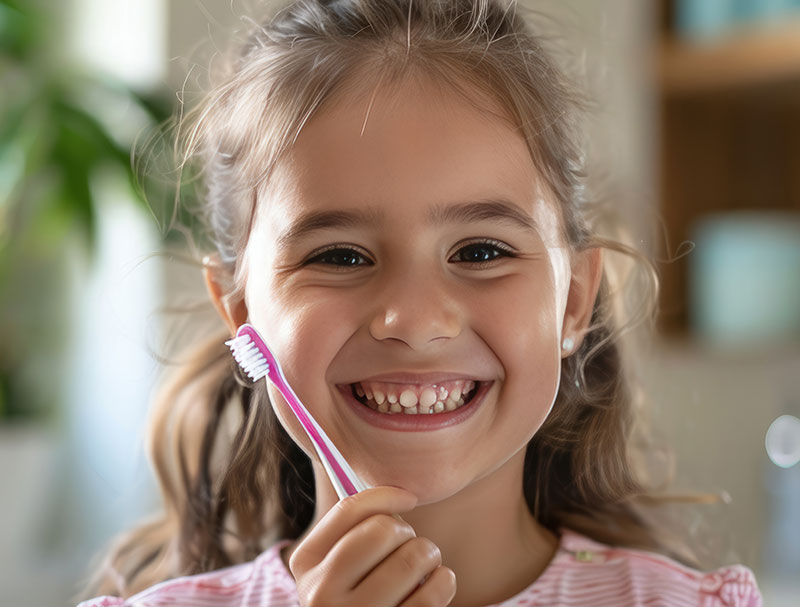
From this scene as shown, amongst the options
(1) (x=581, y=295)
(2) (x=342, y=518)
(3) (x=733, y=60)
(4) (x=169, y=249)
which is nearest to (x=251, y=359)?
(2) (x=342, y=518)

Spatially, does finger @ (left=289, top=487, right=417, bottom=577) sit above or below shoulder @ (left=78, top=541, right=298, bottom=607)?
above

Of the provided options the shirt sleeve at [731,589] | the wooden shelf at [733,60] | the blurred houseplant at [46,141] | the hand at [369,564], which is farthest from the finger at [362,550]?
the wooden shelf at [733,60]

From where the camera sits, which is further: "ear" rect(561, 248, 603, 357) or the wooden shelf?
the wooden shelf

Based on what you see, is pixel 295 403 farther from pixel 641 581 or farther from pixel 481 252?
pixel 641 581

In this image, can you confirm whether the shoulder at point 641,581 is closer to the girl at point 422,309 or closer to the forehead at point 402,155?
the girl at point 422,309

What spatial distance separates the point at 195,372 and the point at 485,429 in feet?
0.99

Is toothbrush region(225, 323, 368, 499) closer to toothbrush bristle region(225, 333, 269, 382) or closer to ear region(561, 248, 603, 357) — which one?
toothbrush bristle region(225, 333, 269, 382)

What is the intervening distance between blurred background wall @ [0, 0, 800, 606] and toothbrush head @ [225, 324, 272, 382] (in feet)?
2.32

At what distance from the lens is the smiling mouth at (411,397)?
0.58m

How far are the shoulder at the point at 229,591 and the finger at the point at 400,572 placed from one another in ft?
0.50

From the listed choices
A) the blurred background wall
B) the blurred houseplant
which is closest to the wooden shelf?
the blurred background wall

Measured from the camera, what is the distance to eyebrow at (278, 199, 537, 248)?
567mm

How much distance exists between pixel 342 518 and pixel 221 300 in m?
0.21

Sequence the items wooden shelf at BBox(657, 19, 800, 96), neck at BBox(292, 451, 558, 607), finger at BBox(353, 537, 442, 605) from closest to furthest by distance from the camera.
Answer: finger at BBox(353, 537, 442, 605), neck at BBox(292, 451, 558, 607), wooden shelf at BBox(657, 19, 800, 96)
